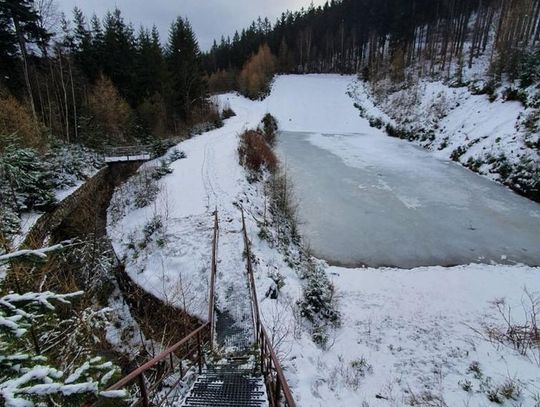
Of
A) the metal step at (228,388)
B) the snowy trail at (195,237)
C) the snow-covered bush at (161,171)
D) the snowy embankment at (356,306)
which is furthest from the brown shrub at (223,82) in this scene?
the metal step at (228,388)

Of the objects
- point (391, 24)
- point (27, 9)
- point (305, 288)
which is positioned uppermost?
point (391, 24)

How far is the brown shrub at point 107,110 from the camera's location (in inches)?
974

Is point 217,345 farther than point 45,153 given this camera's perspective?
No

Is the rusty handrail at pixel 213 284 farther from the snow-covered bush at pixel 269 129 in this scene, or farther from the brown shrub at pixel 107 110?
the brown shrub at pixel 107 110

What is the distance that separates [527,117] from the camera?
A: 1836cm

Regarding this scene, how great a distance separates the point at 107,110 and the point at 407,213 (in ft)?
72.8

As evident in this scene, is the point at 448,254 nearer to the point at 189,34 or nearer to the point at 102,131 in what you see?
the point at 102,131

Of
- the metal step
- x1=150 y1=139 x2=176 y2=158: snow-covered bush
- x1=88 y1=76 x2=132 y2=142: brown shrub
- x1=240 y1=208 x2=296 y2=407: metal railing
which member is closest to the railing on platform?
x1=150 y1=139 x2=176 y2=158: snow-covered bush

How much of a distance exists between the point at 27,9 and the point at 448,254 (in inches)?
977

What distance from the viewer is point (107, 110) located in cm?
2475

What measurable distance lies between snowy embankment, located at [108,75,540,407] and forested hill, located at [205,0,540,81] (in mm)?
21780

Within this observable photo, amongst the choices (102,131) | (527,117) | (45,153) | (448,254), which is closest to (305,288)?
(448,254)

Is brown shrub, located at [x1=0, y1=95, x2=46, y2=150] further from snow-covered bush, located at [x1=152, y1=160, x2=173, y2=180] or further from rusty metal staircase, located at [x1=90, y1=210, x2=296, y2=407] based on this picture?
rusty metal staircase, located at [x1=90, y1=210, x2=296, y2=407]

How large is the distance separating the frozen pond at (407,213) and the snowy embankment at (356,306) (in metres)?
1.25
